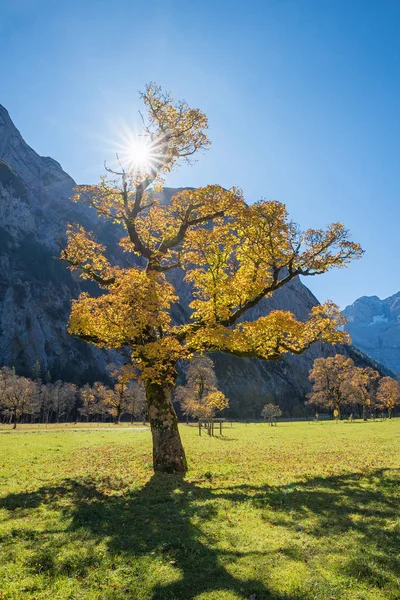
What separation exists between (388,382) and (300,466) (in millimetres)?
110220

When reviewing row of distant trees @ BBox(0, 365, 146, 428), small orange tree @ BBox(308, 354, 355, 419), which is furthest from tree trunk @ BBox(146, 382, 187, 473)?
small orange tree @ BBox(308, 354, 355, 419)

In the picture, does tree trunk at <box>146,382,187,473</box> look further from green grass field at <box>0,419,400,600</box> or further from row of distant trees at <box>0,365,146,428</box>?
row of distant trees at <box>0,365,146,428</box>

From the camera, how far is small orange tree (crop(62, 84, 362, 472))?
1839 centimetres

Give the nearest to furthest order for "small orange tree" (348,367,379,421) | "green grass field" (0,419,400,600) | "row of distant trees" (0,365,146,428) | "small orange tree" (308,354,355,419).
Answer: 1. "green grass field" (0,419,400,600)
2. "row of distant trees" (0,365,146,428)
3. "small orange tree" (308,354,355,419)
4. "small orange tree" (348,367,379,421)

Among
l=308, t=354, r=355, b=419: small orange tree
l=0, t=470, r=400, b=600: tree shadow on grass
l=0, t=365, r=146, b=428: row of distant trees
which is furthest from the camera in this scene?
l=308, t=354, r=355, b=419: small orange tree

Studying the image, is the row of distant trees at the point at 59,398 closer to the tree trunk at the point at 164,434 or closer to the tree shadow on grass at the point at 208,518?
the tree trunk at the point at 164,434

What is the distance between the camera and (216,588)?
6.32 meters

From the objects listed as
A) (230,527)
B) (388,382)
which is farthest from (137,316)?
(388,382)

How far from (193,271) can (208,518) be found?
1498 cm

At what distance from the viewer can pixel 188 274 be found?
23984 millimetres

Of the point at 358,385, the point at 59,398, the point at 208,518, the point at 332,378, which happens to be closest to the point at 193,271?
the point at 208,518

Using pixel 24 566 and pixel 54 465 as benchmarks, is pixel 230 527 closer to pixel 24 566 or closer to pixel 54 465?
pixel 24 566

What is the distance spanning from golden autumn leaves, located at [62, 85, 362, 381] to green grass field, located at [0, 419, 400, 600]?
626 centimetres

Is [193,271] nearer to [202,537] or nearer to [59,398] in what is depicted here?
[202,537]
